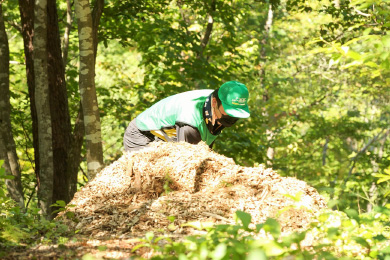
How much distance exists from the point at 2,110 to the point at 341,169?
1529 cm

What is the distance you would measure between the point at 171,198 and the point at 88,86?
7.20 feet

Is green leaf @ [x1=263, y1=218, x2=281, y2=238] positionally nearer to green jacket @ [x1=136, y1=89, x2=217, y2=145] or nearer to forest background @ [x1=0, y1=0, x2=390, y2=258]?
forest background @ [x1=0, y1=0, x2=390, y2=258]

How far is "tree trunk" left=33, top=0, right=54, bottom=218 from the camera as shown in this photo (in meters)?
6.32

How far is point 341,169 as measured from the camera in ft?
63.8

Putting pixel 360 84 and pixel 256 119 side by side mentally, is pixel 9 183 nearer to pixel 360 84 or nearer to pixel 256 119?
pixel 256 119

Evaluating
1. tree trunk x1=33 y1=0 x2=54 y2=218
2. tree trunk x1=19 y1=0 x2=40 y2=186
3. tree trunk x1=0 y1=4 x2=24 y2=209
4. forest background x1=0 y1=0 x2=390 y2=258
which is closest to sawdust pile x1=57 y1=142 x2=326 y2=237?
forest background x1=0 y1=0 x2=390 y2=258

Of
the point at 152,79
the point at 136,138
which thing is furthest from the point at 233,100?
the point at 152,79

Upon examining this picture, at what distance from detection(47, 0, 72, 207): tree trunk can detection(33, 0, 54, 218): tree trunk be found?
36.7 inches

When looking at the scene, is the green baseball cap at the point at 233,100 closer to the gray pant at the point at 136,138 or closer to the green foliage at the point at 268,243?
the gray pant at the point at 136,138

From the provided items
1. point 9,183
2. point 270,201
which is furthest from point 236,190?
point 9,183

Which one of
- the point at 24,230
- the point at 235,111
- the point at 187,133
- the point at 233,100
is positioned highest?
the point at 233,100

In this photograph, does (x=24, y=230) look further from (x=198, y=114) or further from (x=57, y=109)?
(x=57, y=109)

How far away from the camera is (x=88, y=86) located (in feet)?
18.3

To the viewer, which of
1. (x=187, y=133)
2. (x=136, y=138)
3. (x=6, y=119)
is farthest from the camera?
(x=6, y=119)
